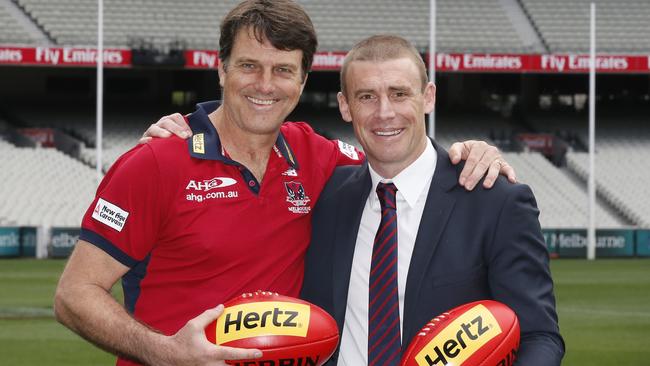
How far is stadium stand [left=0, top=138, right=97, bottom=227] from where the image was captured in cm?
2942

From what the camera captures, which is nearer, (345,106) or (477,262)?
(477,262)

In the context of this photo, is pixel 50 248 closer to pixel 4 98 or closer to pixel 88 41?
pixel 88 41

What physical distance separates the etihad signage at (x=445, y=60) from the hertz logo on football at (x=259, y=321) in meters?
29.1

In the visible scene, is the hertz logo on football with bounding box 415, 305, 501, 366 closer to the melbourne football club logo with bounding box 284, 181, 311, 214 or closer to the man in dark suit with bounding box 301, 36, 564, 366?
the man in dark suit with bounding box 301, 36, 564, 366

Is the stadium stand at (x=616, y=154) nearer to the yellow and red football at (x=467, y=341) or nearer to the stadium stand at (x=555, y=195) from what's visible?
the stadium stand at (x=555, y=195)

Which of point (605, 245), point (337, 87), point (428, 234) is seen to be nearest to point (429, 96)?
point (428, 234)

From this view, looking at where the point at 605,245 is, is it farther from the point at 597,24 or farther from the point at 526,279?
the point at 526,279

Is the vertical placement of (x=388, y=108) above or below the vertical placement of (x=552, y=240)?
above

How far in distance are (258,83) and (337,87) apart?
34565mm

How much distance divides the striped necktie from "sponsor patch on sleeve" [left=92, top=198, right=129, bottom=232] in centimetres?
96

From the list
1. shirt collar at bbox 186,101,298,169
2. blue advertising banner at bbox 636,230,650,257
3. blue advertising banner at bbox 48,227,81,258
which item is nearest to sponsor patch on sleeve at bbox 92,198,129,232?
shirt collar at bbox 186,101,298,169

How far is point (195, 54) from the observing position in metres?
34.1

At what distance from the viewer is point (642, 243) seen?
2959 cm

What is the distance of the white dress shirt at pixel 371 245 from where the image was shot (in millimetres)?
4266
